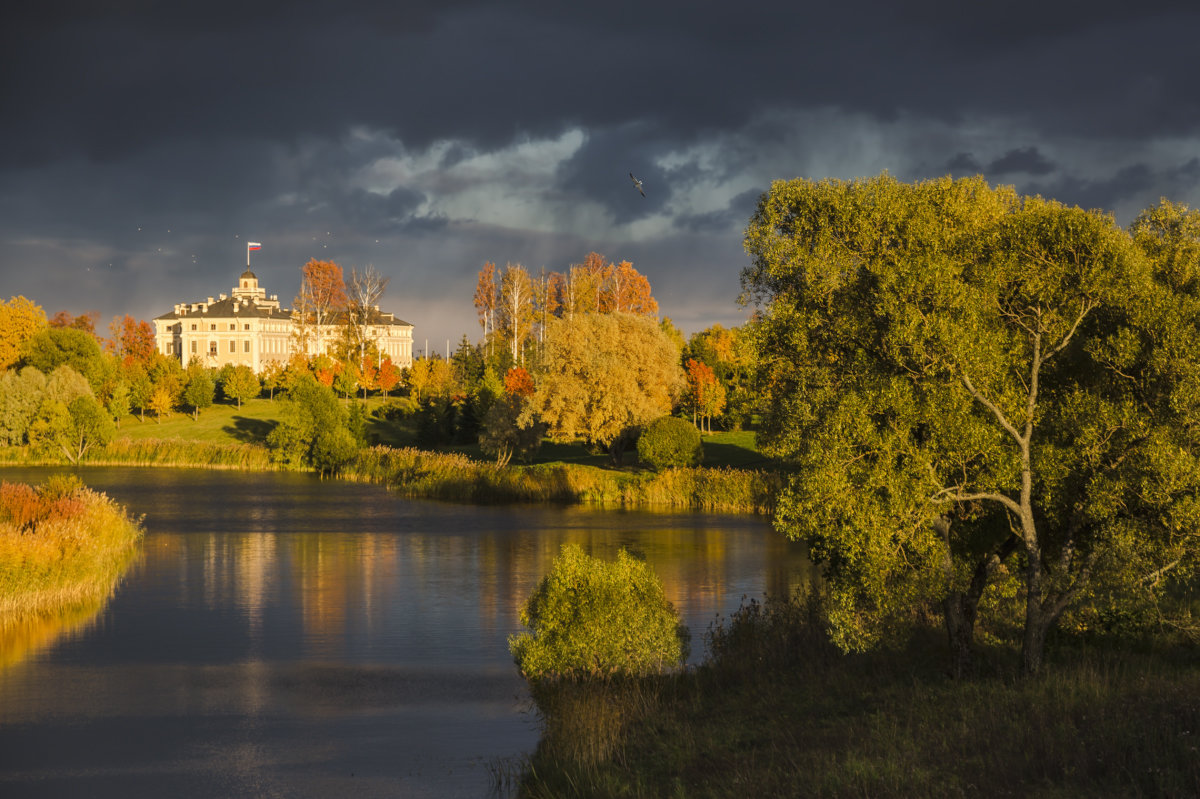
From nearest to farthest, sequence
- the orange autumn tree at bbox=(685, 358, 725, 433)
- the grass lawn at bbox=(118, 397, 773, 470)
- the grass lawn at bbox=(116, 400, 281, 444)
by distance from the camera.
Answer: the grass lawn at bbox=(118, 397, 773, 470), the orange autumn tree at bbox=(685, 358, 725, 433), the grass lawn at bbox=(116, 400, 281, 444)

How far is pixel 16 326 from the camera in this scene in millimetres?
108688

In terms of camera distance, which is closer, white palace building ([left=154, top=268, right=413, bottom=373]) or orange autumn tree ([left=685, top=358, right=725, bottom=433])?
orange autumn tree ([left=685, top=358, right=725, bottom=433])

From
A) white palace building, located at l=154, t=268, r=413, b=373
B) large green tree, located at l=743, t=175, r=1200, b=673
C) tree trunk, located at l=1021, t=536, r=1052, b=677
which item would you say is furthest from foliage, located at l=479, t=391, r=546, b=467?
white palace building, located at l=154, t=268, r=413, b=373

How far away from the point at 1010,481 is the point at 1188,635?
5.35 metres

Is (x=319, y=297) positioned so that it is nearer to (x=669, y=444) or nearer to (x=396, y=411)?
(x=396, y=411)

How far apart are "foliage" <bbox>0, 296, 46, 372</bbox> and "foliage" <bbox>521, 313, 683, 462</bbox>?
239 feet

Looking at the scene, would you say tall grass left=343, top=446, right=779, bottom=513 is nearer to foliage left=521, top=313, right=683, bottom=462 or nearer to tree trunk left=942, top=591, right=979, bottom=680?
Result: foliage left=521, top=313, right=683, bottom=462

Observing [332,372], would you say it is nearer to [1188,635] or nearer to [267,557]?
[267,557]

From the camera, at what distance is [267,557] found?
37.8 m

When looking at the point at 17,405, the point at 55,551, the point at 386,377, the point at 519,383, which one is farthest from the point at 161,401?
the point at 55,551

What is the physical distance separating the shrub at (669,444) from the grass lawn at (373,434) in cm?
465

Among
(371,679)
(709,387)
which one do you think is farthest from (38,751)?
(709,387)

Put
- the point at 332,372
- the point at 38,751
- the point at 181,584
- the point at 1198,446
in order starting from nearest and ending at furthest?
1. the point at 1198,446
2. the point at 38,751
3. the point at 181,584
4. the point at 332,372

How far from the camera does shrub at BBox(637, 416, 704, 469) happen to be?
55.2 m
